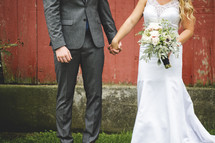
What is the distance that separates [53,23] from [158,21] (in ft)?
3.73

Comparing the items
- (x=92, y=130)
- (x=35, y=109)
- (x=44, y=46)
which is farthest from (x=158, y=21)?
(x=35, y=109)

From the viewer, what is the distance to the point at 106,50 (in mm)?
4883

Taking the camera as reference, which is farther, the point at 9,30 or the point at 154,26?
the point at 9,30

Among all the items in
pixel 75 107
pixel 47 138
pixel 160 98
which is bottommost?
pixel 47 138

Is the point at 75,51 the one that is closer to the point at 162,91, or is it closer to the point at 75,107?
the point at 162,91

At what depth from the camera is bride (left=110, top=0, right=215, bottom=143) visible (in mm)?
3451

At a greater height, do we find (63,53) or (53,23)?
(53,23)

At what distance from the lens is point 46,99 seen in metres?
4.77

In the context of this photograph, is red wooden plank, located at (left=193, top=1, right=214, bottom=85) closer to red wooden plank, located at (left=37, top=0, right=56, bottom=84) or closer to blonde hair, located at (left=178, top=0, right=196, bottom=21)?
blonde hair, located at (left=178, top=0, right=196, bottom=21)

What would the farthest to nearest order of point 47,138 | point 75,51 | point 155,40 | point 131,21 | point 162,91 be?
point 47,138, point 131,21, point 162,91, point 75,51, point 155,40

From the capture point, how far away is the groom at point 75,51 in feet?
10.6

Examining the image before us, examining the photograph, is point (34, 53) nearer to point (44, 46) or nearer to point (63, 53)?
point (44, 46)

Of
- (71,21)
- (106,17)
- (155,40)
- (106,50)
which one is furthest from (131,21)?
(106,50)

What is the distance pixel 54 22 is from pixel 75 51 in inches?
15.2
